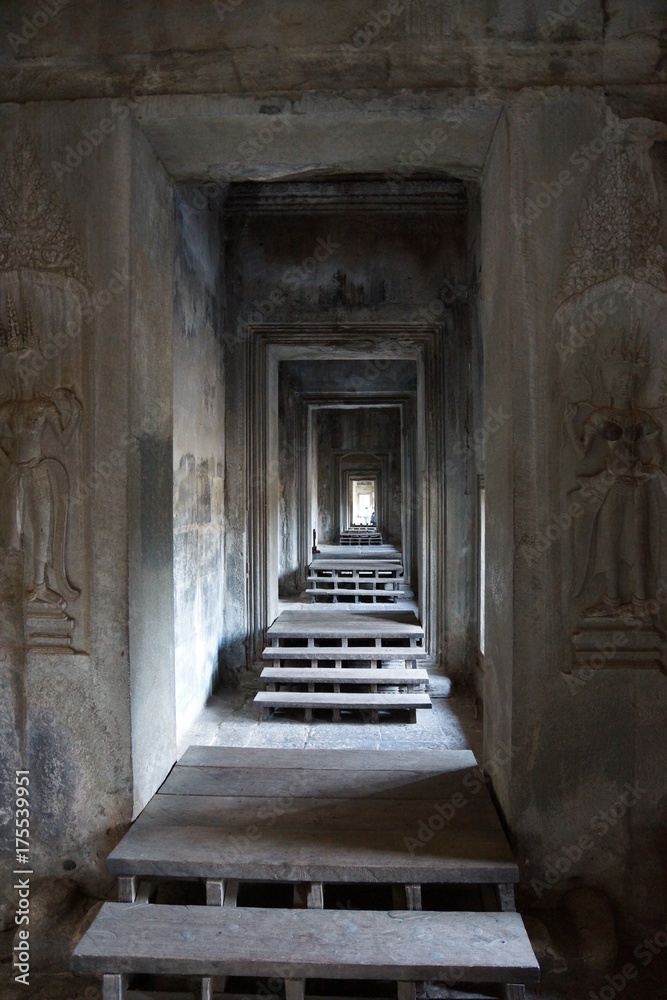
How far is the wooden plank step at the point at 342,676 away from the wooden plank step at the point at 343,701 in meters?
0.16

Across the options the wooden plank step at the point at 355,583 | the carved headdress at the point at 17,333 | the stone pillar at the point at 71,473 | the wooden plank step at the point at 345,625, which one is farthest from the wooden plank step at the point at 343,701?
the carved headdress at the point at 17,333

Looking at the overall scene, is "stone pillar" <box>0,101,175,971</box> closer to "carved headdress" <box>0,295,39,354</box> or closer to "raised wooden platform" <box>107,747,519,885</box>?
"carved headdress" <box>0,295,39,354</box>

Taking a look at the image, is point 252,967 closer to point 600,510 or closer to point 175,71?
point 600,510

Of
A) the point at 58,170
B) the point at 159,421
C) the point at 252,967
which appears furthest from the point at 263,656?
the point at 58,170

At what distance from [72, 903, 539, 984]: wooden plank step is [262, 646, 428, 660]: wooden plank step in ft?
12.1

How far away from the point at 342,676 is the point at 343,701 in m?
0.32

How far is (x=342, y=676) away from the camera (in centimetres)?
578

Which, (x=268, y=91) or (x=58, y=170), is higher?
(x=268, y=91)

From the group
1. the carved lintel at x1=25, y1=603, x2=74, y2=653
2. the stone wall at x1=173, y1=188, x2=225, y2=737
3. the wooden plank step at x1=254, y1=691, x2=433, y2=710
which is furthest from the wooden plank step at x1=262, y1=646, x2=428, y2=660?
the carved lintel at x1=25, y1=603, x2=74, y2=653

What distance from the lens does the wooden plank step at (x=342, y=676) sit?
573cm

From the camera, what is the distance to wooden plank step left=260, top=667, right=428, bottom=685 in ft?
18.8

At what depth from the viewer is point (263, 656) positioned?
20.1 ft

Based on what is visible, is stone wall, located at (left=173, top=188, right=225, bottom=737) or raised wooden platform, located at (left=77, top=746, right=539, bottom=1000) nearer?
raised wooden platform, located at (left=77, top=746, right=539, bottom=1000)

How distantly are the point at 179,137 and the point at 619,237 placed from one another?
2.09m
